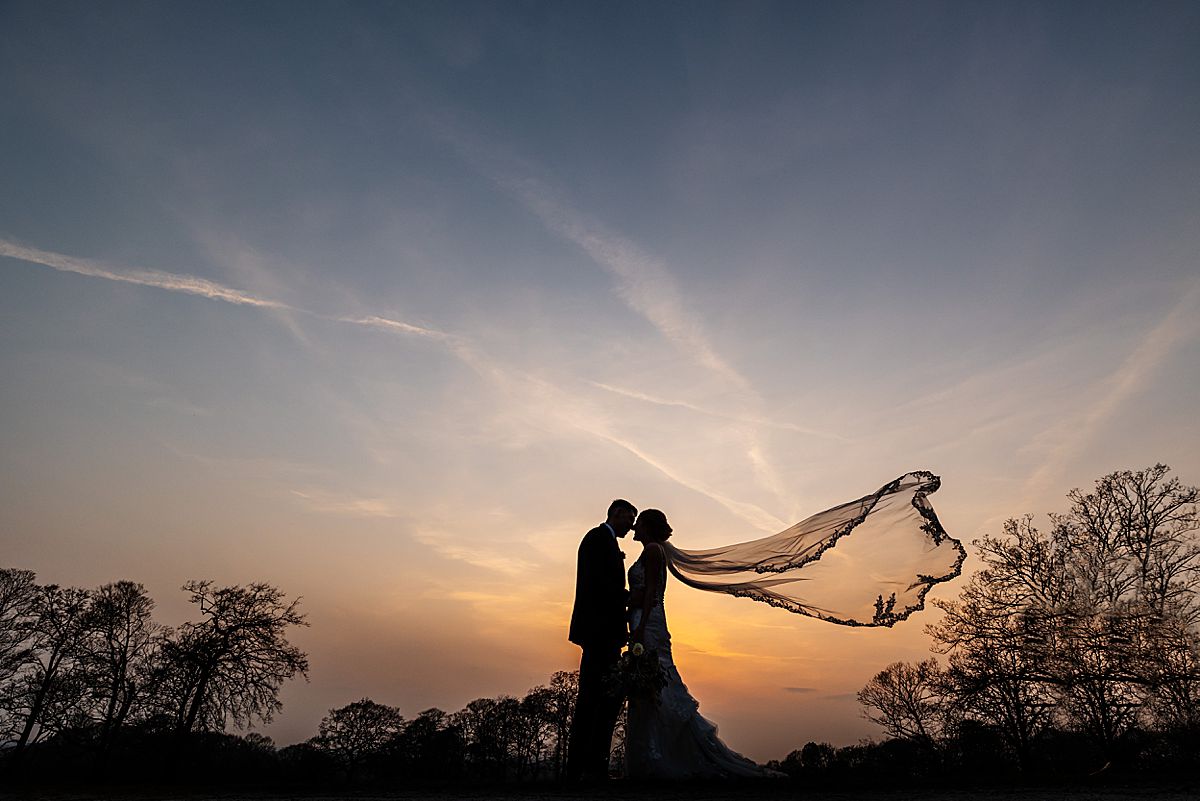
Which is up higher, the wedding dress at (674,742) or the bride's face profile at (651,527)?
the bride's face profile at (651,527)

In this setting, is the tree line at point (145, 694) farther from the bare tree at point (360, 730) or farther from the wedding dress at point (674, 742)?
the wedding dress at point (674, 742)

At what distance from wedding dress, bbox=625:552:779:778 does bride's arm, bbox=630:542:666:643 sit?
36 centimetres

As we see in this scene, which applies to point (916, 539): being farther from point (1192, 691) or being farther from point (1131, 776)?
point (1192, 691)

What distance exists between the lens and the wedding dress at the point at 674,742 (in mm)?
8422

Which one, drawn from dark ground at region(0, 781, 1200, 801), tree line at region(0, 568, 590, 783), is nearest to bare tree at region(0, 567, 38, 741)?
tree line at region(0, 568, 590, 783)

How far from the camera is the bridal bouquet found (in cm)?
859

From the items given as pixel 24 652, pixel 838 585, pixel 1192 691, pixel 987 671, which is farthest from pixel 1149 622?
pixel 24 652

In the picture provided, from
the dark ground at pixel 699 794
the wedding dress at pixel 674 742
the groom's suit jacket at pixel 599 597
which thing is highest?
the groom's suit jacket at pixel 599 597

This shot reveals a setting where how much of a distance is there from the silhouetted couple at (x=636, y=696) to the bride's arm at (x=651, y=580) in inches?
0.5

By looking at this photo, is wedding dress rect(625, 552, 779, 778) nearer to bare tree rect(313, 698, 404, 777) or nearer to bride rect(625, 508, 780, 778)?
bride rect(625, 508, 780, 778)

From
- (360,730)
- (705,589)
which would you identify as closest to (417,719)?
(360,730)

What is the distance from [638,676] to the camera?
28.4 ft

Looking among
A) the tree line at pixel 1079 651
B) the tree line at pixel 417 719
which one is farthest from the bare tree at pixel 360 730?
the tree line at pixel 1079 651

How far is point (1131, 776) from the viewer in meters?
7.46
